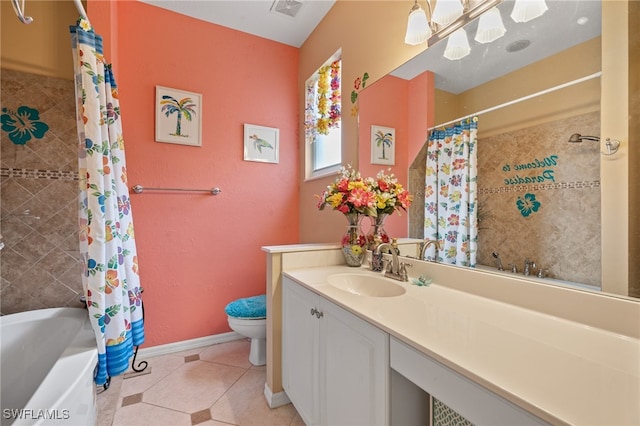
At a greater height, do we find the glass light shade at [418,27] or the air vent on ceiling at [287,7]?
the air vent on ceiling at [287,7]

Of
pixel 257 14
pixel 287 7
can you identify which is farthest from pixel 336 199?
pixel 257 14

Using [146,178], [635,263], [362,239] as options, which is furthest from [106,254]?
[635,263]

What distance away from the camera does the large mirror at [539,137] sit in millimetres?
801

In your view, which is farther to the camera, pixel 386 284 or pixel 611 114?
pixel 386 284

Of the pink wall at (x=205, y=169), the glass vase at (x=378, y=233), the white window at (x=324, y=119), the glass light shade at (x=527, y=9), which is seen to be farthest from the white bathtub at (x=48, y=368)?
the glass light shade at (x=527, y=9)

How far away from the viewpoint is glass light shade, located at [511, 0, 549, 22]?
923 millimetres

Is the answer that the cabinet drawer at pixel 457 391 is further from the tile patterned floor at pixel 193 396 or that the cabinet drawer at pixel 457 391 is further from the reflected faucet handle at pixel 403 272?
the tile patterned floor at pixel 193 396

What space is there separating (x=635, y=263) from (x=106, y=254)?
1.92 m

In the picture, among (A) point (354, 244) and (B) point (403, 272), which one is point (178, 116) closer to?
(A) point (354, 244)

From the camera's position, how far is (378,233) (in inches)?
63.1

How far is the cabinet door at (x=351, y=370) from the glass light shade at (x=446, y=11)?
1.34 metres

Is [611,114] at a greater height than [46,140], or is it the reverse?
Result: [46,140]

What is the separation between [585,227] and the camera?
803 millimetres

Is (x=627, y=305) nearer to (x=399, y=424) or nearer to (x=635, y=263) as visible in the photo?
(x=635, y=263)
